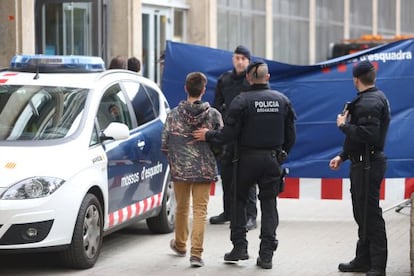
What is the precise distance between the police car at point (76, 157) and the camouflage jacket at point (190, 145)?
0.49m

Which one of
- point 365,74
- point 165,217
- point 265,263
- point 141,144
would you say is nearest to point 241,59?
point 141,144

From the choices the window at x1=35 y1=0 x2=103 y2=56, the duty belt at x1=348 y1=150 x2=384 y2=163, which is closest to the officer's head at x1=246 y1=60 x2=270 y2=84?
the duty belt at x1=348 y1=150 x2=384 y2=163

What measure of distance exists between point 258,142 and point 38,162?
1.86 meters

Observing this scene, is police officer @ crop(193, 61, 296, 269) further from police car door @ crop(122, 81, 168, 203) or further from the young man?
police car door @ crop(122, 81, 168, 203)

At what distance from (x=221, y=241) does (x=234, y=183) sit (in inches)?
70.7

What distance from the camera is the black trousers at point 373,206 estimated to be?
27.6ft

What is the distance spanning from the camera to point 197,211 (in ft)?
29.7

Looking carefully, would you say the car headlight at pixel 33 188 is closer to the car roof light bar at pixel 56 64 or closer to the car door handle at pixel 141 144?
the car door handle at pixel 141 144

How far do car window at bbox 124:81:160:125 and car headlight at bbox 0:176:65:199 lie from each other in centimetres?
212

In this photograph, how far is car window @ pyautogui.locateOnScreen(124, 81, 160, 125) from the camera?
10.4 meters

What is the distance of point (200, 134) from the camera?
354 inches

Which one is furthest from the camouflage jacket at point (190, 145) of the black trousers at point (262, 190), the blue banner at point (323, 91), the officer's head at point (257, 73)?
the blue banner at point (323, 91)

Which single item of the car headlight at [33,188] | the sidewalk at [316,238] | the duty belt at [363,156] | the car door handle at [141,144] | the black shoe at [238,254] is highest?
the duty belt at [363,156]

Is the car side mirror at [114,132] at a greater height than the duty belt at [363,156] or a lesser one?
greater
